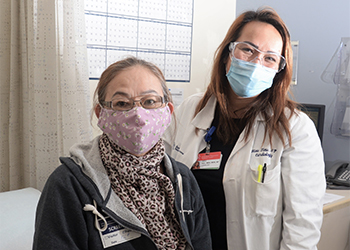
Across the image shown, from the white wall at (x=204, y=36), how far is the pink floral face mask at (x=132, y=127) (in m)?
1.39

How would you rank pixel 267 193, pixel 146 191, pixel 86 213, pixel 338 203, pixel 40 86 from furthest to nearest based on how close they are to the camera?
pixel 338 203, pixel 40 86, pixel 267 193, pixel 146 191, pixel 86 213

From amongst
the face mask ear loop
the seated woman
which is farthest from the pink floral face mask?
the face mask ear loop

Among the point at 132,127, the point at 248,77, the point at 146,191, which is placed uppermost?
the point at 248,77

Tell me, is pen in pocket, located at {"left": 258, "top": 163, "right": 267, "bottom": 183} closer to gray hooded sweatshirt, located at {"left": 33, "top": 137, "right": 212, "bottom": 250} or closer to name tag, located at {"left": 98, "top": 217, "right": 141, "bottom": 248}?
gray hooded sweatshirt, located at {"left": 33, "top": 137, "right": 212, "bottom": 250}

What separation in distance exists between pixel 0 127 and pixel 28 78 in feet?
1.07

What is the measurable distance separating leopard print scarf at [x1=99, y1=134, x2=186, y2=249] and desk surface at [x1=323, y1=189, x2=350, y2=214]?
1159 mm

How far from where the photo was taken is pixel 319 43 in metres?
2.59

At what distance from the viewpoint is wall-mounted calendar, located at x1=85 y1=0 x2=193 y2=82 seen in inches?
81.3

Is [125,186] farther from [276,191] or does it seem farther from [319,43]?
[319,43]

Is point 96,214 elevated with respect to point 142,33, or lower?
lower

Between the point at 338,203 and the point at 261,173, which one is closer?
the point at 261,173

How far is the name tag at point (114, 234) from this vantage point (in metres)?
1.00

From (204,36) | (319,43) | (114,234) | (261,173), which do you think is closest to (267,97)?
(261,173)

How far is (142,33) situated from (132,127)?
4.42 feet
